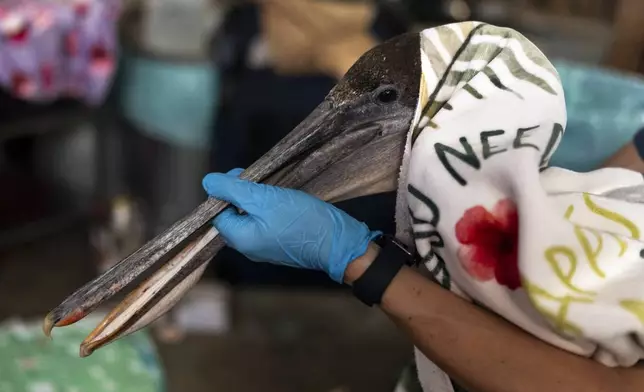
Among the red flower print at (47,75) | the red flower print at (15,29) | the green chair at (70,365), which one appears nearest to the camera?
the green chair at (70,365)

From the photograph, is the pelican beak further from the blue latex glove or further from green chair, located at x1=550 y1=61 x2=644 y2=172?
green chair, located at x1=550 y1=61 x2=644 y2=172

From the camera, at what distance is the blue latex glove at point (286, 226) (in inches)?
28.6

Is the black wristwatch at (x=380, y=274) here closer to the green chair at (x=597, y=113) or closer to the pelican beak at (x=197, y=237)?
the pelican beak at (x=197, y=237)

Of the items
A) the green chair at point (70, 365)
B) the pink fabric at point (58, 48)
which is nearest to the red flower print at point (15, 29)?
the pink fabric at point (58, 48)

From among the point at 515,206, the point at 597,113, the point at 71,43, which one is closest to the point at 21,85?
the point at 71,43

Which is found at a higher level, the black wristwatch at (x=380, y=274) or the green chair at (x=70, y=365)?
the black wristwatch at (x=380, y=274)

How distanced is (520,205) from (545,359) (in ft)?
0.47

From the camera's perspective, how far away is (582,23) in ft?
9.93

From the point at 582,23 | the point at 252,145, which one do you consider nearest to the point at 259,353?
the point at 252,145

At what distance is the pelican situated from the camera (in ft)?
2.31

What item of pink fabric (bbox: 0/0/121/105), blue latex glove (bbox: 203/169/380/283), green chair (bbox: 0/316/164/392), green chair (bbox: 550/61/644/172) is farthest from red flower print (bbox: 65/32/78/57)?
blue latex glove (bbox: 203/169/380/283)

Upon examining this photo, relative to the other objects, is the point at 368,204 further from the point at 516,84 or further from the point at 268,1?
the point at 268,1

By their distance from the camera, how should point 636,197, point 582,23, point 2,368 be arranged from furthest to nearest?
point 582,23 → point 2,368 → point 636,197

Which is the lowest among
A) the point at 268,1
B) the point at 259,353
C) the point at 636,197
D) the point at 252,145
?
the point at 259,353
